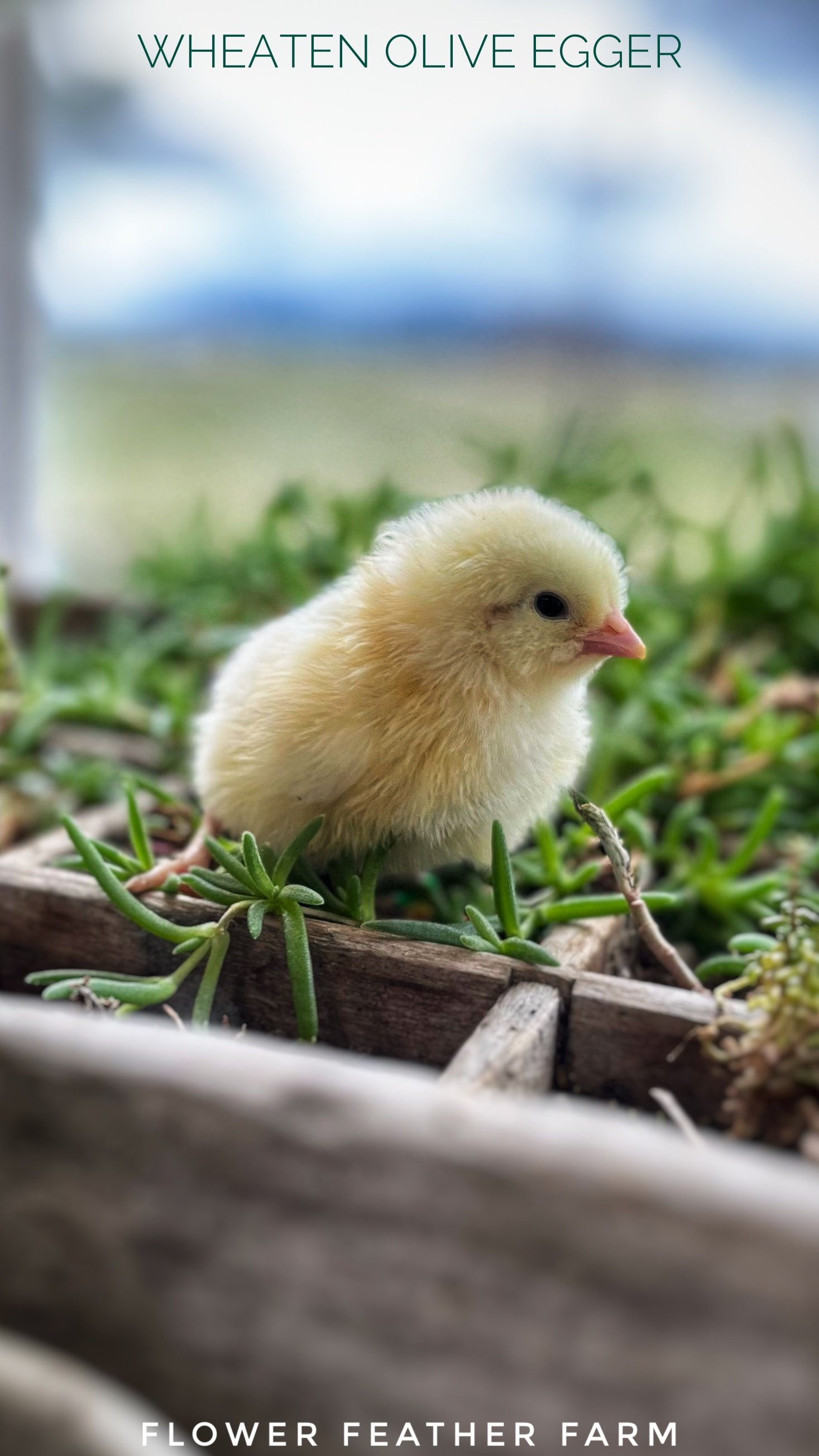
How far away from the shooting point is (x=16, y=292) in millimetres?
1688

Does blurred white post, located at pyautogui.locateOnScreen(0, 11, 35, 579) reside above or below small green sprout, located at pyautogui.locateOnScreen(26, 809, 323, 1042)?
above

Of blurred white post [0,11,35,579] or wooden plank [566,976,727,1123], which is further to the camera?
blurred white post [0,11,35,579]

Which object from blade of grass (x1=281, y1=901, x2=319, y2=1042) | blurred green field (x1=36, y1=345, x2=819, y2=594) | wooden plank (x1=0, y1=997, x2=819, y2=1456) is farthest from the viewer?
blurred green field (x1=36, y1=345, x2=819, y2=594)

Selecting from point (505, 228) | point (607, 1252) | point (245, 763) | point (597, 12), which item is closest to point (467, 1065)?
point (607, 1252)

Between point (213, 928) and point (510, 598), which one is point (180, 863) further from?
point (510, 598)

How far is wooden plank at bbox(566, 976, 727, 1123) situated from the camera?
2.06 feet

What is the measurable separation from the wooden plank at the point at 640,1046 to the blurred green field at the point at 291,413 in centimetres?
124

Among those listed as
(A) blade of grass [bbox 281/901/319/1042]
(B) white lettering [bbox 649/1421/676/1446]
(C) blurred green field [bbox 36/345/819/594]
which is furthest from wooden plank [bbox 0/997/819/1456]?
(C) blurred green field [bbox 36/345/819/594]

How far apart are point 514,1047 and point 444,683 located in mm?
214

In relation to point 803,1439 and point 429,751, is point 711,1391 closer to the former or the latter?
point 803,1439

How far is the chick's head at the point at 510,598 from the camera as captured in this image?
656mm

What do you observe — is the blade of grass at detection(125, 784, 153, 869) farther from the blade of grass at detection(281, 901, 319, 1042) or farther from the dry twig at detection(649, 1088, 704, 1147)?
the dry twig at detection(649, 1088, 704, 1147)

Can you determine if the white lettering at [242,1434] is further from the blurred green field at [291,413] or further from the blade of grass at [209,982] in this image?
the blurred green field at [291,413]

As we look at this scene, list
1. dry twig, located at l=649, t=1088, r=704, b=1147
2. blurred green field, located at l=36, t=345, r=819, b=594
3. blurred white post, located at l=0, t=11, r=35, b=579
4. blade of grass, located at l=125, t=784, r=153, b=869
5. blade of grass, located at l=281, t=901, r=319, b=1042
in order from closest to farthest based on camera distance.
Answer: dry twig, located at l=649, t=1088, r=704, b=1147 < blade of grass, located at l=281, t=901, r=319, b=1042 < blade of grass, located at l=125, t=784, r=153, b=869 < blurred white post, located at l=0, t=11, r=35, b=579 < blurred green field, located at l=36, t=345, r=819, b=594
